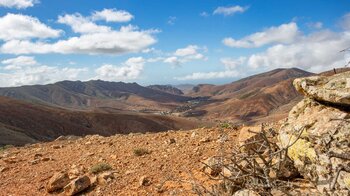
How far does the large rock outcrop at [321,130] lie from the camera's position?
5.29 meters

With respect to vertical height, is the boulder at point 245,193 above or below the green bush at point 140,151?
above

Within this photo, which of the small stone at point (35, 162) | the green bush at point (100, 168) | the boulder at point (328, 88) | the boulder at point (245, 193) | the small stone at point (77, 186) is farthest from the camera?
the small stone at point (35, 162)

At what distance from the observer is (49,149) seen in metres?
16.4

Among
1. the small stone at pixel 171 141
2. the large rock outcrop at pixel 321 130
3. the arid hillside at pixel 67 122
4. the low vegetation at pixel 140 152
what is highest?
the large rock outcrop at pixel 321 130

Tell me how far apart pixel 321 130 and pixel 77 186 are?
6835 mm

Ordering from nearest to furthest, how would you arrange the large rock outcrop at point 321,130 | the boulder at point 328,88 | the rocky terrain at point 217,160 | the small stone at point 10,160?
the large rock outcrop at point 321,130, the rocky terrain at point 217,160, the boulder at point 328,88, the small stone at point 10,160

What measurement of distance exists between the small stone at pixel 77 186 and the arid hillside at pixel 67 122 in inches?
2010

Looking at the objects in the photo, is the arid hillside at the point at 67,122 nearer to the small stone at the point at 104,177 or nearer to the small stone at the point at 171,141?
the small stone at the point at 171,141

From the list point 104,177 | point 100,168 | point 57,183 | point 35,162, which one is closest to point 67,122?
point 35,162

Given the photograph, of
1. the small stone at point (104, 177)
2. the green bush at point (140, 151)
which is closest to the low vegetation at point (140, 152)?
the green bush at point (140, 151)

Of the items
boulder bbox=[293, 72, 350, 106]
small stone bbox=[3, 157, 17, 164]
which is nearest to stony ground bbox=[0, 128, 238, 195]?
small stone bbox=[3, 157, 17, 164]

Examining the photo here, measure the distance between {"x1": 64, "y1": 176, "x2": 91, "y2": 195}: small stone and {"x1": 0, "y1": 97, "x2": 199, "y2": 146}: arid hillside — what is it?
5106 cm

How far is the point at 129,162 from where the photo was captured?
12.0 meters

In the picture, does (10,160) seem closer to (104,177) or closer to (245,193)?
(104,177)
